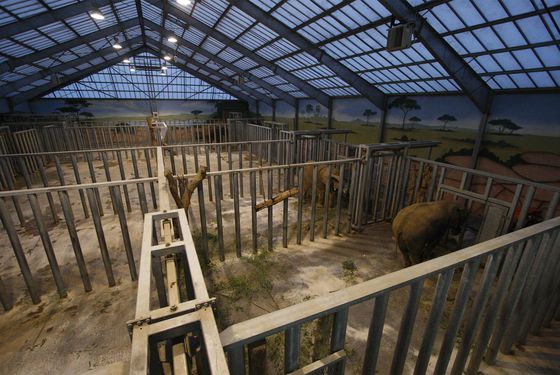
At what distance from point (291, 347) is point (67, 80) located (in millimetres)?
25424

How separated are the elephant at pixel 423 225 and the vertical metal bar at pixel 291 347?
3.70 meters

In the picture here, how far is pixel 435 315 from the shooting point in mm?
1552

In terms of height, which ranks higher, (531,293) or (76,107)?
(76,107)

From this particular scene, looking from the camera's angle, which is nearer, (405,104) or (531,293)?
(531,293)

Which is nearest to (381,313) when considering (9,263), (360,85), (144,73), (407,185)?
(407,185)

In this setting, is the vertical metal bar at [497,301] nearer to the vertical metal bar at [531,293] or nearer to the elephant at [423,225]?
the vertical metal bar at [531,293]

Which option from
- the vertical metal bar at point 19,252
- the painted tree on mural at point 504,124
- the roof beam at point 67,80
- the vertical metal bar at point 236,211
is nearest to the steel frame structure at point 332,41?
the painted tree on mural at point 504,124

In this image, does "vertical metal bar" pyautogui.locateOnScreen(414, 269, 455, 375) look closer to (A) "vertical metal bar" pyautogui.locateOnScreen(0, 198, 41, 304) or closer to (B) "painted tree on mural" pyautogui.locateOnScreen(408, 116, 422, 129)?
(A) "vertical metal bar" pyautogui.locateOnScreen(0, 198, 41, 304)

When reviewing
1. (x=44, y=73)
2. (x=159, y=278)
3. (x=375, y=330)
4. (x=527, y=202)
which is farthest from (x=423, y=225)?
(x=44, y=73)

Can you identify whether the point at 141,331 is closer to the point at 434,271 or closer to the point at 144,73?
the point at 434,271

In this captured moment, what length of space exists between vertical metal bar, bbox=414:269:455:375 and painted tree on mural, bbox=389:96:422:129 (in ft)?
31.9

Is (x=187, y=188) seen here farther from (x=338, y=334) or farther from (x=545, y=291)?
(x=545, y=291)

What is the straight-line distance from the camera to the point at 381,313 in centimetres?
133

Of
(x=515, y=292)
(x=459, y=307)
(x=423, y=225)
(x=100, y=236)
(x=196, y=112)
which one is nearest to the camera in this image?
(x=459, y=307)
